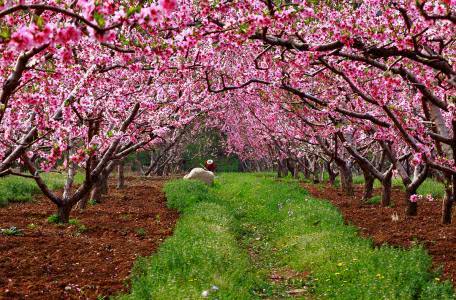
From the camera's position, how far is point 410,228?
12422 mm

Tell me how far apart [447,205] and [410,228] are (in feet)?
3.41

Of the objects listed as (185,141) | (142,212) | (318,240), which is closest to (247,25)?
(318,240)

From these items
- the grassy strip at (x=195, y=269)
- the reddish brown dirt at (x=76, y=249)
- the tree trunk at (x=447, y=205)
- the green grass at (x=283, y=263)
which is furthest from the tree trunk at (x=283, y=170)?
the grassy strip at (x=195, y=269)

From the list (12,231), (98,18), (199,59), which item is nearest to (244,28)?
(98,18)

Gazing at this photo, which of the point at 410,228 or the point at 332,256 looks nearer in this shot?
the point at 332,256

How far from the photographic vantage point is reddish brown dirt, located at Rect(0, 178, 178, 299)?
7527 mm

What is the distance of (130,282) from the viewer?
311 inches

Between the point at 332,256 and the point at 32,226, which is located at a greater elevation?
the point at 32,226

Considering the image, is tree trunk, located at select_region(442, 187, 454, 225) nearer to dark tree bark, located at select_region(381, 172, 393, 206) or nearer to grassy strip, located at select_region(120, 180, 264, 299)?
dark tree bark, located at select_region(381, 172, 393, 206)

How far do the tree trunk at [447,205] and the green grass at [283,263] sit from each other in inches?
86.1

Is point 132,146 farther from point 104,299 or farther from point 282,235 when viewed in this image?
point 104,299

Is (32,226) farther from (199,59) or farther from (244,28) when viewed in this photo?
(244,28)

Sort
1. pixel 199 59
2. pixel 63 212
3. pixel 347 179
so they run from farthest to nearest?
pixel 347 179
pixel 63 212
pixel 199 59

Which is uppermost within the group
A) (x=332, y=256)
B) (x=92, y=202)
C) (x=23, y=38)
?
(x=23, y=38)
